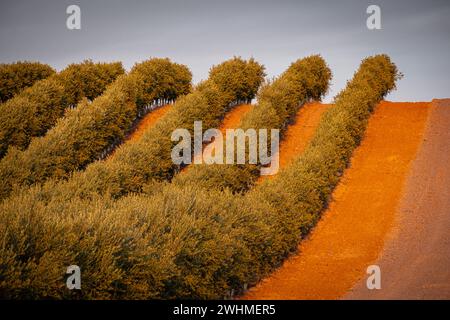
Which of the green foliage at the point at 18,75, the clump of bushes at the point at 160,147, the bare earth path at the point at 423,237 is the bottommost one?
the bare earth path at the point at 423,237

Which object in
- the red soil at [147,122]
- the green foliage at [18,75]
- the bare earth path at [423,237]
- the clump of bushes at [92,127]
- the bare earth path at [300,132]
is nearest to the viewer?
the bare earth path at [423,237]

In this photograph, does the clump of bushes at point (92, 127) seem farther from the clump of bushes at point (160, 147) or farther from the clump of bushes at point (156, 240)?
the clump of bushes at point (156, 240)

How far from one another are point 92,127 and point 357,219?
24.3 meters

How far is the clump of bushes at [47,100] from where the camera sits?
46250mm

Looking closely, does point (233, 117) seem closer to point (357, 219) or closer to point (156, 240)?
point (357, 219)

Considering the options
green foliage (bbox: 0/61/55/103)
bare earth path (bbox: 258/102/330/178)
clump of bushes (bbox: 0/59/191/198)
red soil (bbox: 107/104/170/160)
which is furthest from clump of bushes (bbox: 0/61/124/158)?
bare earth path (bbox: 258/102/330/178)

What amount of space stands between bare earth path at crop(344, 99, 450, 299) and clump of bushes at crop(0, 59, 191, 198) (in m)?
21.4

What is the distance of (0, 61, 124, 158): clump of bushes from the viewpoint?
4625 cm

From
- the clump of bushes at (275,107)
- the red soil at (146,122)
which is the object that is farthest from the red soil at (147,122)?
the clump of bushes at (275,107)

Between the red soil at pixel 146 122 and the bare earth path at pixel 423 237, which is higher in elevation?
the red soil at pixel 146 122

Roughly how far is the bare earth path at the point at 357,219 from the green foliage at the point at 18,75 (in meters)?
39.8

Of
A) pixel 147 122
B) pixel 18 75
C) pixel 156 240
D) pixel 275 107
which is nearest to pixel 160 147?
pixel 275 107

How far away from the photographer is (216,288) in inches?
827

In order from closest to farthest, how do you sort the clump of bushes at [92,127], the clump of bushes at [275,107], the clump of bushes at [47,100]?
the clump of bushes at [275,107]
the clump of bushes at [92,127]
the clump of bushes at [47,100]
